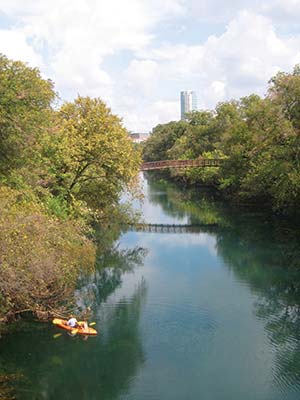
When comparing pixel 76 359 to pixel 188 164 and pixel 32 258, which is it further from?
pixel 188 164

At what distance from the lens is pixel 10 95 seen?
76.1 feet

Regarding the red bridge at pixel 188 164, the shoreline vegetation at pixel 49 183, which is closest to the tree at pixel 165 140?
the red bridge at pixel 188 164

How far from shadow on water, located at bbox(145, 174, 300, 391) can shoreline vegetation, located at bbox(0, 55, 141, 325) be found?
8685 millimetres

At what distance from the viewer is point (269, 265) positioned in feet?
99.6

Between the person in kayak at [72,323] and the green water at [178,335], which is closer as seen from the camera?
the green water at [178,335]

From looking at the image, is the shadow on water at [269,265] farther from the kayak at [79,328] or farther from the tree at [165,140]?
the tree at [165,140]

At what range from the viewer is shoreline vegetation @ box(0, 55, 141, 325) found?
59.7 feet

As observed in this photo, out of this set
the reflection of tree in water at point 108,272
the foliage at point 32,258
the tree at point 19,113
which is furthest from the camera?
the reflection of tree in water at point 108,272

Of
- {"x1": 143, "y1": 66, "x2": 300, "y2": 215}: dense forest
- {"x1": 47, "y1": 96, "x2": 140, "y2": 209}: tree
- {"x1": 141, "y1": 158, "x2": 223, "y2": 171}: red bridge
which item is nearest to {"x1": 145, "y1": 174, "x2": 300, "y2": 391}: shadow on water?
{"x1": 143, "y1": 66, "x2": 300, "y2": 215}: dense forest

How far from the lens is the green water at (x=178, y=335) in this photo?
16328 millimetres

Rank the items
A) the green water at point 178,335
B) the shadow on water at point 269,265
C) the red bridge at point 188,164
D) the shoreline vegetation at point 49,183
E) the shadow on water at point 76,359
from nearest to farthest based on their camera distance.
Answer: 1. the shadow on water at point 76,359
2. the green water at point 178,335
3. the shoreline vegetation at point 49,183
4. the shadow on water at point 269,265
5. the red bridge at point 188,164

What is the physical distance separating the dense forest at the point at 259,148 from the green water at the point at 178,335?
26.6 feet

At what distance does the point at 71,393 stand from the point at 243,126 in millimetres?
42224

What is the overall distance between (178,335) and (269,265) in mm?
12274
